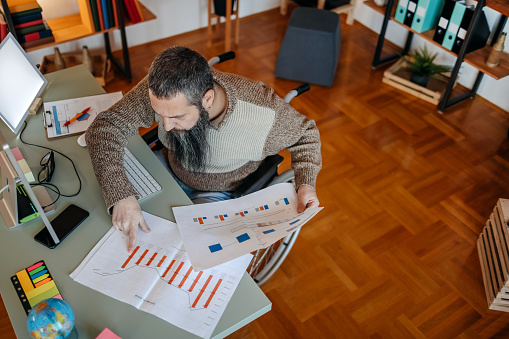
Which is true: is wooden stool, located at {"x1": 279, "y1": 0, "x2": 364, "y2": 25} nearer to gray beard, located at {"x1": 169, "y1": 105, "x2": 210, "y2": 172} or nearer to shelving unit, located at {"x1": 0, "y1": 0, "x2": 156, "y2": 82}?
shelving unit, located at {"x1": 0, "y1": 0, "x2": 156, "y2": 82}

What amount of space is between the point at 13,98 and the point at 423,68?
2.76 meters

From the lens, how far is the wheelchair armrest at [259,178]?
5.76 feet

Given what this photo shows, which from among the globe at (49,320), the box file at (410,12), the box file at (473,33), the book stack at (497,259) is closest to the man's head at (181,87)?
the globe at (49,320)

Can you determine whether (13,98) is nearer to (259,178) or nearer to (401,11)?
(259,178)

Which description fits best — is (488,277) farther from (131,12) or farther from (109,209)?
(131,12)

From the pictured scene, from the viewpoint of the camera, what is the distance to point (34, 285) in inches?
51.6

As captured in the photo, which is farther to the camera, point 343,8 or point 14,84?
point 343,8

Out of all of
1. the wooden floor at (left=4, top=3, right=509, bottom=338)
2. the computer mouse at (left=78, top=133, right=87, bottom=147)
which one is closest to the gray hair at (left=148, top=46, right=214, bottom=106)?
the computer mouse at (left=78, top=133, right=87, bottom=147)

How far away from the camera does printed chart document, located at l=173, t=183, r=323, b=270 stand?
4.62ft

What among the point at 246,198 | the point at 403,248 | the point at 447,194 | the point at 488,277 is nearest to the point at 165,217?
the point at 246,198

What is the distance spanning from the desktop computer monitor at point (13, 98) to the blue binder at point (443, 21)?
2.48 metres

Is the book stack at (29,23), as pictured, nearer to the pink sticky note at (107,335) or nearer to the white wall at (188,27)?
the white wall at (188,27)

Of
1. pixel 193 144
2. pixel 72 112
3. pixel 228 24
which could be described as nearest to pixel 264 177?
pixel 193 144

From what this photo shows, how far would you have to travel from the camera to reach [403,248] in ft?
8.07
